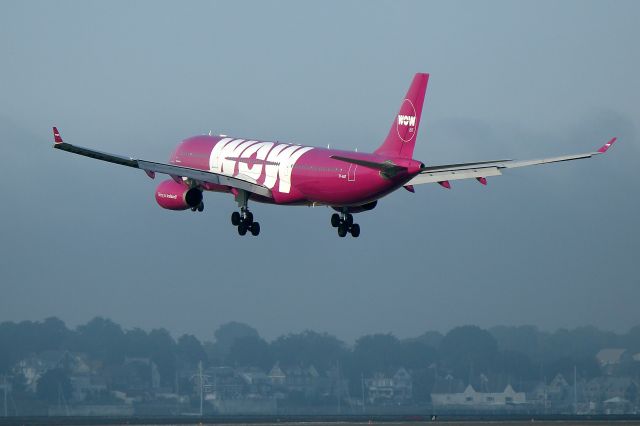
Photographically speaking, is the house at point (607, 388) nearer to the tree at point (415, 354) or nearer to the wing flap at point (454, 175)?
the tree at point (415, 354)

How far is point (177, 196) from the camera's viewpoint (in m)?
91.5

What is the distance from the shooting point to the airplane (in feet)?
273

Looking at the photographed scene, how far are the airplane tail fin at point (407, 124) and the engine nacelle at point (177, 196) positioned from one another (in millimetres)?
13053

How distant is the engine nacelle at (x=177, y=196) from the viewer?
91500mm

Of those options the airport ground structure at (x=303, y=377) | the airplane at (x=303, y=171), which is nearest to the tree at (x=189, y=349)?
the airport ground structure at (x=303, y=377)

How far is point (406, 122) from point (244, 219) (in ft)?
43.8

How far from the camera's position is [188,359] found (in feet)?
505

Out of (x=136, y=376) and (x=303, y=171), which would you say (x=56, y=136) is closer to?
(x=303, y=171)

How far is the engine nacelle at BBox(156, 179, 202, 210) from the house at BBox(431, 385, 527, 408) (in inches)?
2009

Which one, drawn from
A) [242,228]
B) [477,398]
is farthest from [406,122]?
[477,398]

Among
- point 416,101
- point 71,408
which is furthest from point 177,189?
point 71,408

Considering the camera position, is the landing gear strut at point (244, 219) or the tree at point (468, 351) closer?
the landing gear strut at point (244, 219)

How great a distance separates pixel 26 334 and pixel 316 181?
72.3m

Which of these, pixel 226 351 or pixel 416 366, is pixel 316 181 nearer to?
pixel 416 366
